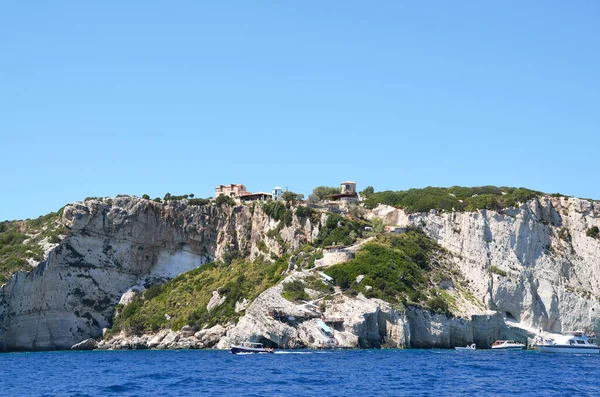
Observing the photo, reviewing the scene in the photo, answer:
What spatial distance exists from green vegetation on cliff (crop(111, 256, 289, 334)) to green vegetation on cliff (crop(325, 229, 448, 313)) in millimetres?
9639

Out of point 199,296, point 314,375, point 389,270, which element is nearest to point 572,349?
point 389,270

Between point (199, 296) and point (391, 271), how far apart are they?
25042mm

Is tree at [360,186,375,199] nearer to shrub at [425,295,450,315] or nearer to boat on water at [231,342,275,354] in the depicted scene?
shrub at [425,295,450,315]

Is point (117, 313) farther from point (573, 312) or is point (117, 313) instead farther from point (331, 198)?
point (573, 312)

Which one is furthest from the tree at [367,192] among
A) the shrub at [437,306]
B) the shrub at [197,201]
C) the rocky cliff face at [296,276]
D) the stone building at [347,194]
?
the shrub at [437,306]

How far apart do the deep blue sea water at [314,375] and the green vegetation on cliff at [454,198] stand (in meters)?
26.6

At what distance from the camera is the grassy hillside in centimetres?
9352

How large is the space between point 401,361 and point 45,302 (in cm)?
5095

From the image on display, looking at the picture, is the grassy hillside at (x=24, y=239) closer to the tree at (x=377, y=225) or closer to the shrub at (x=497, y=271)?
the tree at (x=377, y=225)

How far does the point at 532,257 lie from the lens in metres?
92.0

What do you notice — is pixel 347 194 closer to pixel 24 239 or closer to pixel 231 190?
pixel 231 190

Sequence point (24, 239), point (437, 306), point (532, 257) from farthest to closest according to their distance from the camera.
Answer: point (24, 239) < point (532, 257) < point (437, 306)

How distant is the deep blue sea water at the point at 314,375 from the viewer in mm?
42562

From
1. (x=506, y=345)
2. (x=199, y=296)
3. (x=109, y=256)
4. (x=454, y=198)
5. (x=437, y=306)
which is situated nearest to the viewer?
(x=437, y=306)
